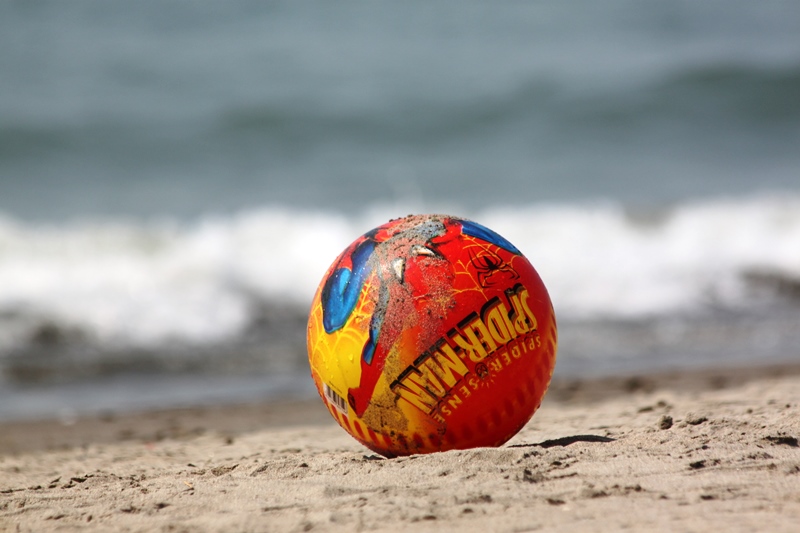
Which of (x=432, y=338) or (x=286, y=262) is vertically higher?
(x=286, y=262)

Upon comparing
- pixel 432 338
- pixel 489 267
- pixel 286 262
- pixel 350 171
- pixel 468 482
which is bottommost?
pixel 468 482

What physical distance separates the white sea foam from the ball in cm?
546

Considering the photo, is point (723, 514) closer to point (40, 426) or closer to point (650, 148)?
point (40, 426)

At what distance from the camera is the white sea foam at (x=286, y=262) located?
30.4 feet

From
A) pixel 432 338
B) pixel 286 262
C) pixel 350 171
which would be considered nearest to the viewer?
pixel 432 338


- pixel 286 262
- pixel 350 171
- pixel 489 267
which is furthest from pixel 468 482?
pixel 350 171

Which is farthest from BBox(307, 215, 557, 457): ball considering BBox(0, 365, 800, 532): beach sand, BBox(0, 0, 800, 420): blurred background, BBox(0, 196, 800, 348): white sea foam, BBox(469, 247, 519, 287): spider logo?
BBox(0, 196, 800, 348): white sea foam

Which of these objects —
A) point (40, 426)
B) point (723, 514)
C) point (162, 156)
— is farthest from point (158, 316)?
point (723, 514)

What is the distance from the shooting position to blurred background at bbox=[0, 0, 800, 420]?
27.7ft

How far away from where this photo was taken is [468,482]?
3.14 metres

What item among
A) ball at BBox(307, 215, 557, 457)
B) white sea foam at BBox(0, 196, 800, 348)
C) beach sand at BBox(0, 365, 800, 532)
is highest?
white sea foam at BBox(0, 196, 800, 348)

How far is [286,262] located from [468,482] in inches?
315

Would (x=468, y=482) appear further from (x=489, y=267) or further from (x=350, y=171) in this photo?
(x=350, y=171)

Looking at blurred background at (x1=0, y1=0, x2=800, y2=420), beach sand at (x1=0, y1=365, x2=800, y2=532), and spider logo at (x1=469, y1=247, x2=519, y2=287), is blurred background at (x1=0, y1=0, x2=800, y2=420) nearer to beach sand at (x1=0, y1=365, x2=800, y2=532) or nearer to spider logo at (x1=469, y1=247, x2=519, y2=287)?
beach sand at (x1=0, y1=365, x2=800, y2=532)
